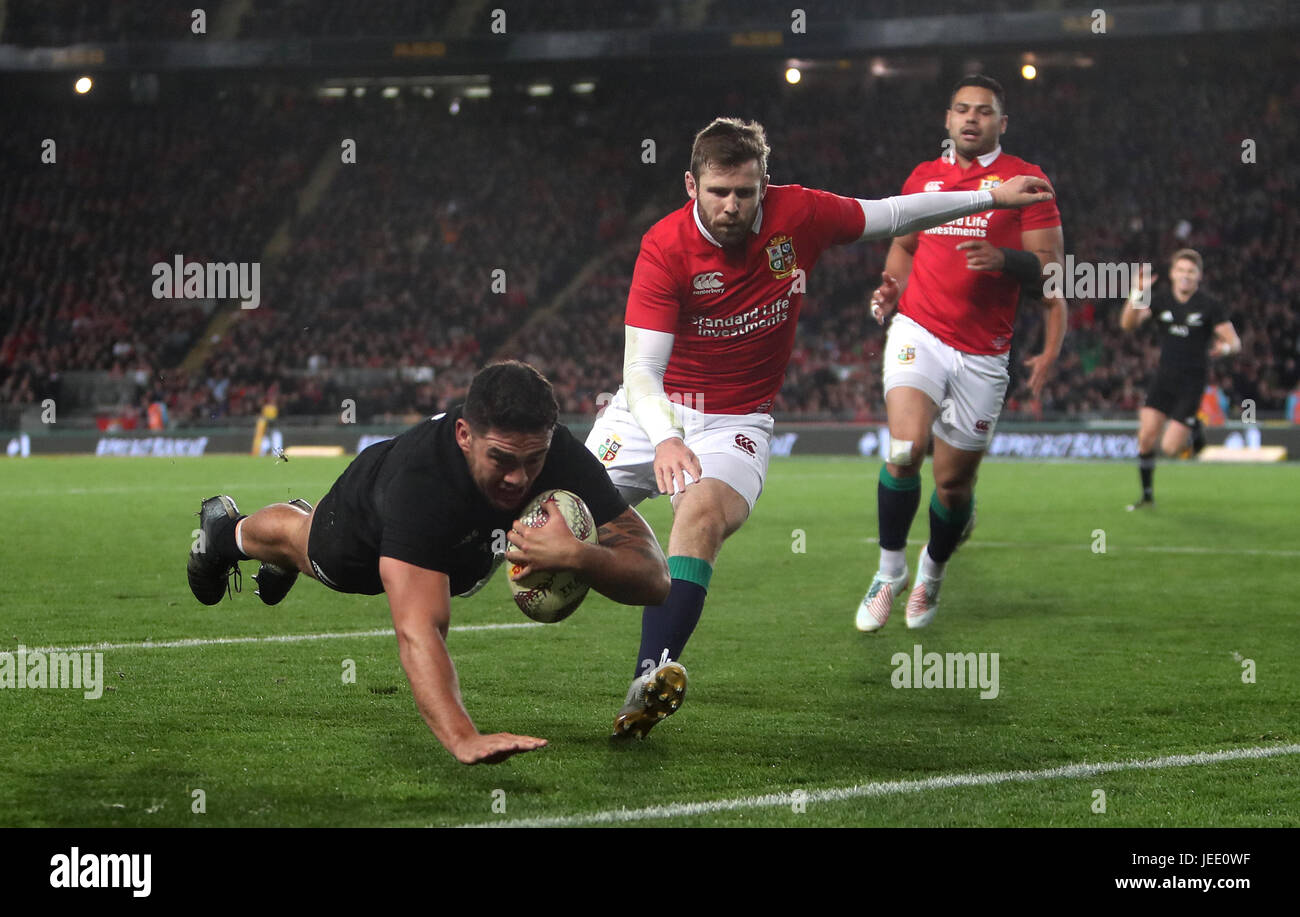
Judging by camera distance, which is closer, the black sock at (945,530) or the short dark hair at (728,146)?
the short dark hair at (728,146)

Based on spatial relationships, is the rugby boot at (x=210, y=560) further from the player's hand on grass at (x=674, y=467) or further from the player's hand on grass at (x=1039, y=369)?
the player's hand on grass at (x=1039, y=369)

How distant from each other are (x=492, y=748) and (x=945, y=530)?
440cm

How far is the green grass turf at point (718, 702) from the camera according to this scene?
4191 millimetres

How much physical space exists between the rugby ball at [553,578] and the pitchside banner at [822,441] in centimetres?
1725

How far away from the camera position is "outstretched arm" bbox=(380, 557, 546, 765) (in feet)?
13.4

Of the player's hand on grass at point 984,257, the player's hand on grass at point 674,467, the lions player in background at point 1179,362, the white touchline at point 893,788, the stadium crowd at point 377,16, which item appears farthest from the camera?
the stadium crowd at point 377,16

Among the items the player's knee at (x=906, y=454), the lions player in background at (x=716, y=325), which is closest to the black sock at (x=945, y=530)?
the player's knee at (x=906, y=454)

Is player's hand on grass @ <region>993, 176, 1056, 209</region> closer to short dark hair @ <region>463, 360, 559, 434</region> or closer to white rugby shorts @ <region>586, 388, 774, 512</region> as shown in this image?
white rugby shorts @ <region>586, 388, 774, 512</region>

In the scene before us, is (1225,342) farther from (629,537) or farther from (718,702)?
(629,537)

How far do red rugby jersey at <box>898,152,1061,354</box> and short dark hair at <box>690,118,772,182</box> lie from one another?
261 cm

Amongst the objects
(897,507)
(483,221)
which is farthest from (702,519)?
(483,221)

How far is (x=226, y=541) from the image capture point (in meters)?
6.24

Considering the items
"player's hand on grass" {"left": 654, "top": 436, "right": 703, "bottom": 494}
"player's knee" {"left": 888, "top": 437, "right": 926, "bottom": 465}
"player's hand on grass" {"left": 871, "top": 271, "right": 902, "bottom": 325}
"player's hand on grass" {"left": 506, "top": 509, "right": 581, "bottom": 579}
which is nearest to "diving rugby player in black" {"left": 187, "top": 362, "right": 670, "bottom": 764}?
"player's hand on grass" {"left": 506, "top": 509, "right": 581, "bottom": 579}
